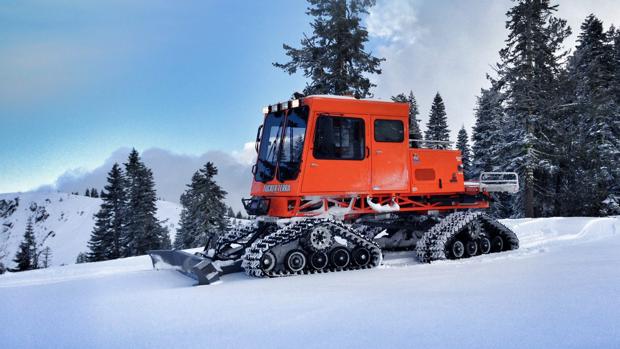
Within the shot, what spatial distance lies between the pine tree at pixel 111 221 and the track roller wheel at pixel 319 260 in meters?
47.1

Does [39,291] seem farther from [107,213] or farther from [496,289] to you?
[107,213]

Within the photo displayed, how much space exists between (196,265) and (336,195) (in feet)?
9.88

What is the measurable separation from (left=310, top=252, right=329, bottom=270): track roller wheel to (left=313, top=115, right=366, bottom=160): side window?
183 centimetres

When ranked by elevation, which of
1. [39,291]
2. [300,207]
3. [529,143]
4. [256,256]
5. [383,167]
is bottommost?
[39,291]

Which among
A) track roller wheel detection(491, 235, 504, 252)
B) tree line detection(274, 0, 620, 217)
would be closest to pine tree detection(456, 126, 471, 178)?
tree line detection(274, 0, 620, 217)

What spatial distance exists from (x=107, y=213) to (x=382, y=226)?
48894mm

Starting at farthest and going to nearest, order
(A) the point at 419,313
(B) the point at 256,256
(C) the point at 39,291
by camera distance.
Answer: (B) the point at 256,256, (C) the point at 39,291, (A) the point at 419,313

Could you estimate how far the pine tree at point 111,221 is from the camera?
49.4m

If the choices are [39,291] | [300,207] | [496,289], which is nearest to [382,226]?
[300,207]

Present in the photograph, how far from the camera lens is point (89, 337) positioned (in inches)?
148

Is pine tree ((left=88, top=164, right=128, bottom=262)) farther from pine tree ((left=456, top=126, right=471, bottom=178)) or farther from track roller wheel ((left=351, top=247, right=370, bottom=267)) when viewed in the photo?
track roller wheel ((left=351, top=247, right=370, bottom=267))

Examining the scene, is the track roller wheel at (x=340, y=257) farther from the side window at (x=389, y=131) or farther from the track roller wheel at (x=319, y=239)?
the side window at (x=389, y=131)

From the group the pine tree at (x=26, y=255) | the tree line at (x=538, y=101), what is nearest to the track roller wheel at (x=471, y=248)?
the tree line at (x=538, y=101)

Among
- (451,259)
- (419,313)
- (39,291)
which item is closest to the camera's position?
(419,313)
